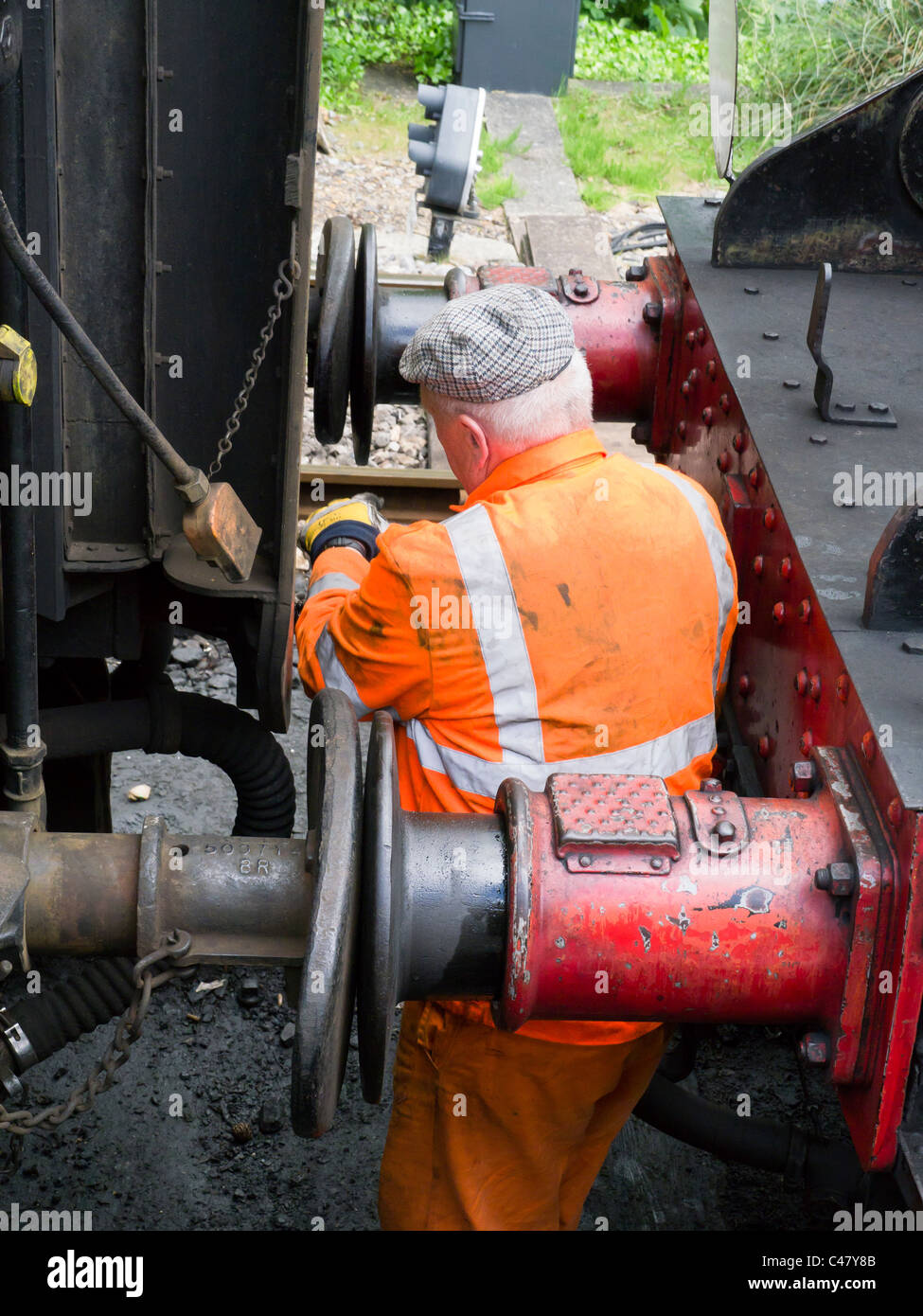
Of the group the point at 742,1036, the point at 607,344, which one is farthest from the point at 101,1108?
the point at 607,344

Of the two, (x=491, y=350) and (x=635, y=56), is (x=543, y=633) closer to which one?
(x=491, y=350)

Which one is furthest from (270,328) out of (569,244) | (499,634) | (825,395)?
(569,244)

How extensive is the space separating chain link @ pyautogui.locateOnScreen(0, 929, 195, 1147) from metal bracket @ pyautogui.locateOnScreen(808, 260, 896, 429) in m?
1.52

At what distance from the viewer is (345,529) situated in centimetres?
268

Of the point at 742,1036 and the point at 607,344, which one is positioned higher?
the point at 607,344

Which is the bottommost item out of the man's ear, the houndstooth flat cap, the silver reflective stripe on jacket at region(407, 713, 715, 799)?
the silver reflective stripe on jacket at region(407, 713, 715, 799)

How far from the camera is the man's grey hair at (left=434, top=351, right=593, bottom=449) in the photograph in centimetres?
224

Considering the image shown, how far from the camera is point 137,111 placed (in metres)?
2.41

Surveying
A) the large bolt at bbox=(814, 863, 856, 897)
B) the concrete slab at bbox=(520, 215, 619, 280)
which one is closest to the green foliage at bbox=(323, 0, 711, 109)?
the concrete slab at bbox=(520, 215, 619, 280)

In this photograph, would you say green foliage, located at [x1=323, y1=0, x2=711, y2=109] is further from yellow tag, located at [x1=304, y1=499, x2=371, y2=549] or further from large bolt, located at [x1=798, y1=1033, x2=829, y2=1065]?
large bolt, located at [x1=798, y1=1033, x2=829, y2=1065]
